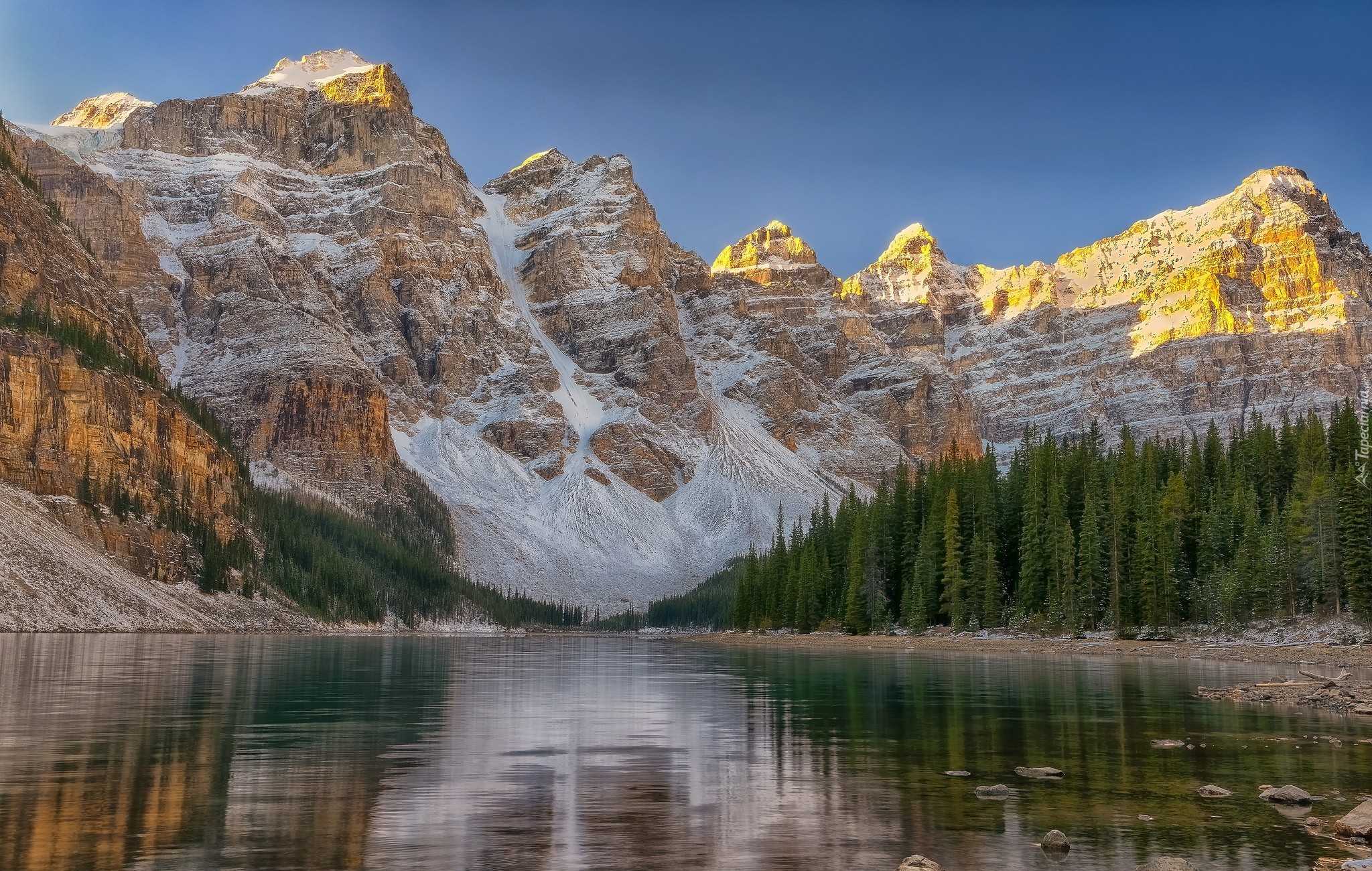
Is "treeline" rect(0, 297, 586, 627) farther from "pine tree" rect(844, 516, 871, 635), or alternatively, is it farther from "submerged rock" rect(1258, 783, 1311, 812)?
"submerged rock" rect(1258, 783, 1311, 812)

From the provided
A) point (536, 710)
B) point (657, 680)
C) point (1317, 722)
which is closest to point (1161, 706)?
point (1317, 722)

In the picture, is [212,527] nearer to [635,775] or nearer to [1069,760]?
[635,775]

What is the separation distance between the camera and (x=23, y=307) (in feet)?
509

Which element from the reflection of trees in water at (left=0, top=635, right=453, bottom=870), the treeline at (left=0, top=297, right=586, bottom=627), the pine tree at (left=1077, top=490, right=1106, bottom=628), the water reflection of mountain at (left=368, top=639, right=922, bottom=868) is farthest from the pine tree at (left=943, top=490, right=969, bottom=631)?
the treeline at (left=0, top=297, right=586, bottom=627)

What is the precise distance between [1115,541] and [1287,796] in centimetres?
7755

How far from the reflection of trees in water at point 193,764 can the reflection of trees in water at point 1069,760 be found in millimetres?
8922

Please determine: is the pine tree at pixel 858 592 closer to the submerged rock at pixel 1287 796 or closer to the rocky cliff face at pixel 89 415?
the rocky cliff face at pixel 89 415

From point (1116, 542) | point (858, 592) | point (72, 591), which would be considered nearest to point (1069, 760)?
point (1116, 542)

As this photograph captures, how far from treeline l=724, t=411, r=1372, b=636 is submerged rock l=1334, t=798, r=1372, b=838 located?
6516cm

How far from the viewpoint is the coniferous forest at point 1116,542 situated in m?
81.9

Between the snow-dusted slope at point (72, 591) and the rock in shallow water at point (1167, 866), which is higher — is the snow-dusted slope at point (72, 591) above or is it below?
above

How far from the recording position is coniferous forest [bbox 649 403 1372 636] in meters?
81.9

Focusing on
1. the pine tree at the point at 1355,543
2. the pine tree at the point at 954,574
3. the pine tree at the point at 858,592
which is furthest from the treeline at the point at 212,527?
the pine tree at the point at 1355,543

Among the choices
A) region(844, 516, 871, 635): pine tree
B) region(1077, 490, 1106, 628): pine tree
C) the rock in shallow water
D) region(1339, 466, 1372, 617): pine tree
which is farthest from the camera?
region(844, 516, 871, 635): pine tree
